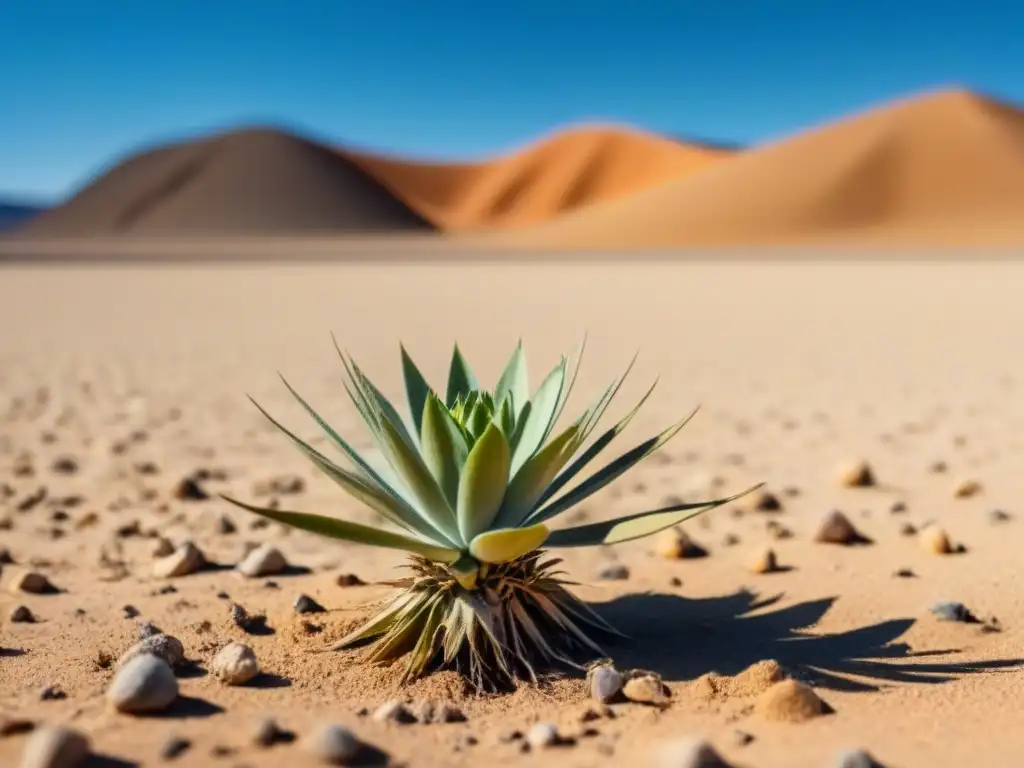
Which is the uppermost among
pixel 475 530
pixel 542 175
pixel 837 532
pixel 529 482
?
pixel 542 175

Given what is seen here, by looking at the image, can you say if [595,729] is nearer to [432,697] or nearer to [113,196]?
[432,697]

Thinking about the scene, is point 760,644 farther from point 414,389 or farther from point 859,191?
point 859,191

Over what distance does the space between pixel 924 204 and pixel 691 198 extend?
467 inches

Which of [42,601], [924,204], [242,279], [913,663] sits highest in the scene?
[924,204]

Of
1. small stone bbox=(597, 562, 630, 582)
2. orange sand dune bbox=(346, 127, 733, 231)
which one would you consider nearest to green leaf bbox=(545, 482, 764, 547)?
small stone bbox=(597, 562, 630, 582)

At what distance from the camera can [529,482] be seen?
2.77m

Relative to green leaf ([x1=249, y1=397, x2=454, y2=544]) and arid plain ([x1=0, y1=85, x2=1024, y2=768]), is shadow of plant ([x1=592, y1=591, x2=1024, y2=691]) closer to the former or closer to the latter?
arid plain ([x1=0, y1=85, x2=1024, y2=768])

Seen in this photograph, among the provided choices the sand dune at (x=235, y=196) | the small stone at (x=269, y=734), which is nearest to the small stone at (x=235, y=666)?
the small stone at (x=269, y=734)

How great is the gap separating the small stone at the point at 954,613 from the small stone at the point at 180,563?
95.7 inches

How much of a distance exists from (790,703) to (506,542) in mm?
724

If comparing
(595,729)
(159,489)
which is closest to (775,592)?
(595,729)

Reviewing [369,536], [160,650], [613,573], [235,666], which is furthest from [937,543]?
[160,650]

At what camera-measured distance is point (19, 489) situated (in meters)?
5.24

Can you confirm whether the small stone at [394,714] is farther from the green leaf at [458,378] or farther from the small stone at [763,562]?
the small stone at [763,562]
